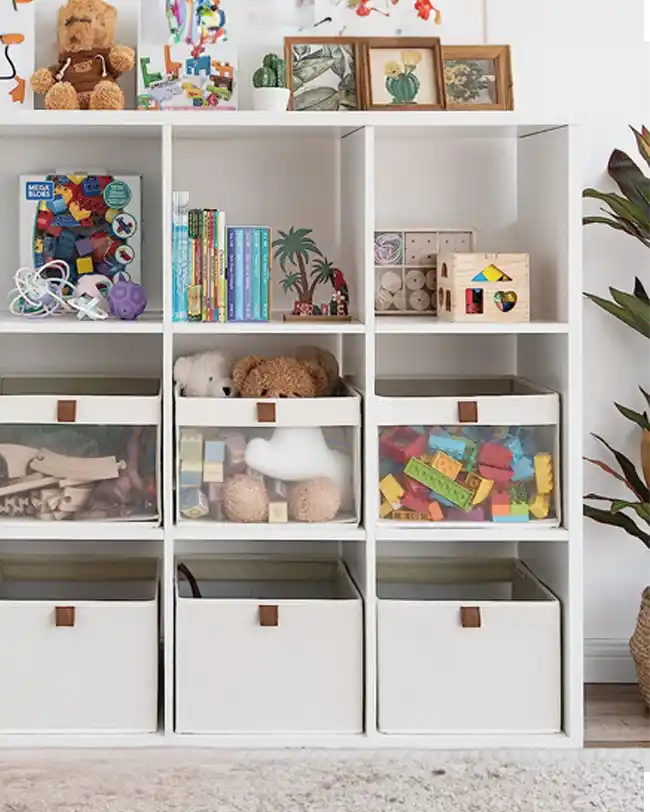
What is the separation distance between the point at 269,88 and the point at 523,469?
3.26ft

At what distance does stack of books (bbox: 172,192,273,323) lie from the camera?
268cm

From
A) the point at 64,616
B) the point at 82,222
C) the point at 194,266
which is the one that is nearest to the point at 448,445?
the point at 194,266

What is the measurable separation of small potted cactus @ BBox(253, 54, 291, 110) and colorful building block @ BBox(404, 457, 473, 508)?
0.83 meters

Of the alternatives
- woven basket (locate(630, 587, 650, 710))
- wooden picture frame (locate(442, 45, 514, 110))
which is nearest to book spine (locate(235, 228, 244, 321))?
wooden picture frame (locate(442, 45, 514, 110))

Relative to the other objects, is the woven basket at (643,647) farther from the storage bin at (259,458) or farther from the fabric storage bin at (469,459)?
the storage bin at (259,458)

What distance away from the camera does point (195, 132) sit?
2.80 meters

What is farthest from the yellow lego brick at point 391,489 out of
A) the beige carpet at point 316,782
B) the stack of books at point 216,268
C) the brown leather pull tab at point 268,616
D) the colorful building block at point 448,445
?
the beige carpet at point 316,782

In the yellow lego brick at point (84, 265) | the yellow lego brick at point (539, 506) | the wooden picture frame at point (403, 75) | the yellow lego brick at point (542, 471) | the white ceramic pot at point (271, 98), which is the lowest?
the yellow lego brick at point (539, 506)

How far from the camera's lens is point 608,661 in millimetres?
3131

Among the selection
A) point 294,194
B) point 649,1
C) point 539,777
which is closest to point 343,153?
point 294,194

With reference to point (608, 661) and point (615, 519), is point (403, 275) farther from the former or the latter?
point (608, 661)

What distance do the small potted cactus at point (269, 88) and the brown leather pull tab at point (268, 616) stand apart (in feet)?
3.55

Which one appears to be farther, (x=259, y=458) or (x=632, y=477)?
(x=632, y=477)

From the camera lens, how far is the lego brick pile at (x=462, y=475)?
2.70 meters
